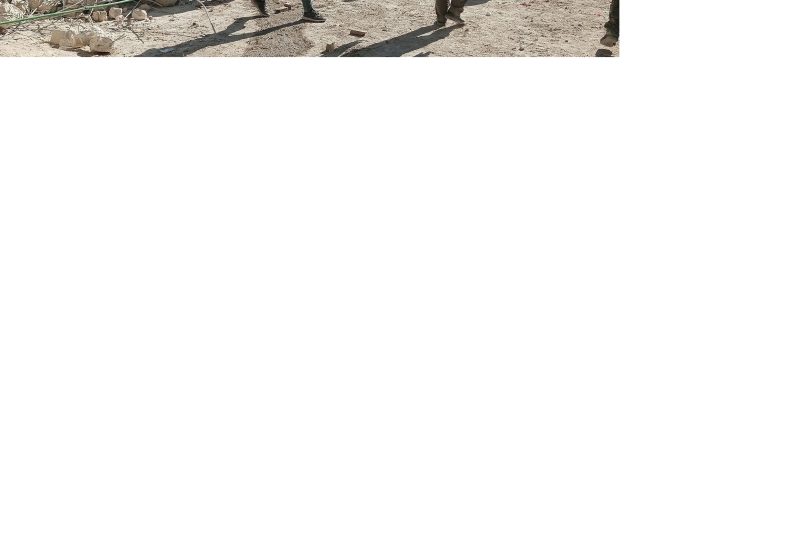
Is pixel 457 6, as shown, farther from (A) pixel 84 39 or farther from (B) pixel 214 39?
(A) pixel 84 39

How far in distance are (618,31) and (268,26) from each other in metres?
1.78

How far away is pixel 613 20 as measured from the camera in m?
5.38

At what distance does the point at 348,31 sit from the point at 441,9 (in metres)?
0.50

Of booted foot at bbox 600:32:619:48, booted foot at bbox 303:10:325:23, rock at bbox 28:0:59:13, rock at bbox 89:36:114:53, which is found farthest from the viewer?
booted foot at bbox 303:10:325:23

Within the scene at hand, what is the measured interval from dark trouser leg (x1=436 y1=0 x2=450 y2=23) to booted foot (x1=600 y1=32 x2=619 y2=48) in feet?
2.71

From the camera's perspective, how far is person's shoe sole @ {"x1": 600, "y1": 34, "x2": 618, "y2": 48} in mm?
5309

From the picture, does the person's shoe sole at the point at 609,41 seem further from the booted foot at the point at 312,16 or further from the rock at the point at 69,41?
the rock at the point at 69,41

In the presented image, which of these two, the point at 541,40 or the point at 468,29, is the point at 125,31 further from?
the point at 541,40

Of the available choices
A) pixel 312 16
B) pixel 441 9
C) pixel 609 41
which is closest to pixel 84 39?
pixel 312 16

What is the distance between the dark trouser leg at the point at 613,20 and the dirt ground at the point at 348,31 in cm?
8

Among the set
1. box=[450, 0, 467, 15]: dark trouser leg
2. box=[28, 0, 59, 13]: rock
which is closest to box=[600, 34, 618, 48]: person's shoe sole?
box=[450, 0, 467, 15]: dark trouser leg

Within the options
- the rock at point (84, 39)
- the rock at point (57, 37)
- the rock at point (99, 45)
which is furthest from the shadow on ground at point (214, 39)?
the rock at point (57, 37)

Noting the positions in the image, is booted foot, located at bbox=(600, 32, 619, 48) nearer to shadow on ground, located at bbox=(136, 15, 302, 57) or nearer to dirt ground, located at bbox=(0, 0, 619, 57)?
dirt ground, located at bbox=(0, 0, 619, 57)

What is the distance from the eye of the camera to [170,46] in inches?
209
